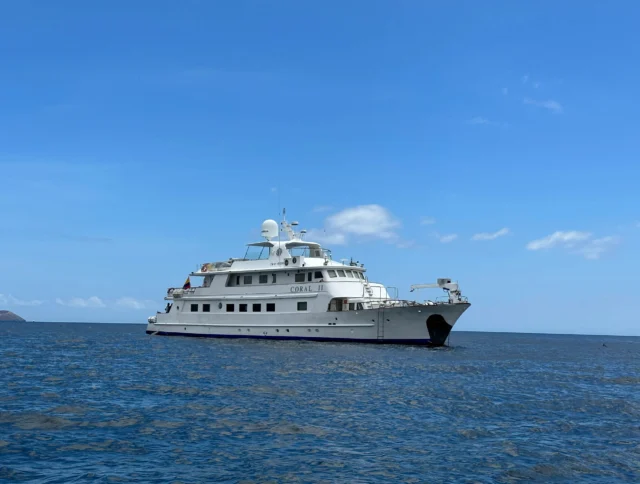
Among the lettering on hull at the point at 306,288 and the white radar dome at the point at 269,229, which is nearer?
the lettering on hull at the point at 306,288

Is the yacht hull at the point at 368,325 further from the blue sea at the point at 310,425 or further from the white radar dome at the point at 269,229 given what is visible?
the blue sea at the point at 310,425

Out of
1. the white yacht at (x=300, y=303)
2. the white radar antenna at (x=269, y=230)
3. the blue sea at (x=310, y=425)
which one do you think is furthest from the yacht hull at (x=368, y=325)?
the blue sea at (x=310, y=425)

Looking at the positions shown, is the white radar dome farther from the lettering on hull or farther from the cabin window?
the cabin window

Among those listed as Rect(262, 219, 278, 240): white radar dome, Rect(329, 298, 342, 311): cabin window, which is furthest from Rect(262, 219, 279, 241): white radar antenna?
Rect(329, 298, 342, 311): cabin window

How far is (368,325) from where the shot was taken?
3841cm

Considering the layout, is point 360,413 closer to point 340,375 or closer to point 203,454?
point 203,454

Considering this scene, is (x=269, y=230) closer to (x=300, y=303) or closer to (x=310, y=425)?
(x=300, y=303)

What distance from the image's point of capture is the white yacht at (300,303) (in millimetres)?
38156

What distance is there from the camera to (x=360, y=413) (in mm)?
15812

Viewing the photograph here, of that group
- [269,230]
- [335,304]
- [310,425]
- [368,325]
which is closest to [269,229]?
[269,230]

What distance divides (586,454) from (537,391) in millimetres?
9657

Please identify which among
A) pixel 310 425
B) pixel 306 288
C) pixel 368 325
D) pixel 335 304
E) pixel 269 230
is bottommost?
pixel 310 425

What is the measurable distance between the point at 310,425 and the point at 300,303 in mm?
27103

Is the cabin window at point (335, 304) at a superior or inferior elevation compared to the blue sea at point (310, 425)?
superior
